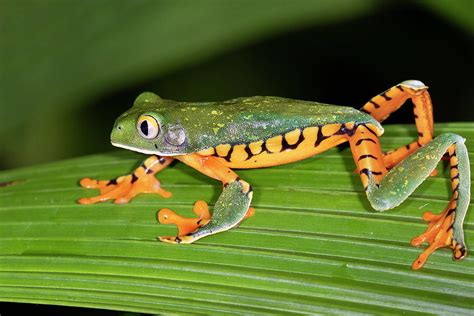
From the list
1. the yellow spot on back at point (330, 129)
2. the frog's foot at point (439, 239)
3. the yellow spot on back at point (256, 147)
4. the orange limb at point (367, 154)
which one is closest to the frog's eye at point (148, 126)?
the yellow spot on back at point (256, 147)

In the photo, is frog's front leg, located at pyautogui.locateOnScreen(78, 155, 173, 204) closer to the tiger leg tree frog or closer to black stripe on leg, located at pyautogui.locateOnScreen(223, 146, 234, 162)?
the tiger leg tree frog

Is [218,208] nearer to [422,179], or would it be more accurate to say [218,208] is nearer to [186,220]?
[186,220]

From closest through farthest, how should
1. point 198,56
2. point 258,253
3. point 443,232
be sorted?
point 443,232 → point 258,253 → point 198,56

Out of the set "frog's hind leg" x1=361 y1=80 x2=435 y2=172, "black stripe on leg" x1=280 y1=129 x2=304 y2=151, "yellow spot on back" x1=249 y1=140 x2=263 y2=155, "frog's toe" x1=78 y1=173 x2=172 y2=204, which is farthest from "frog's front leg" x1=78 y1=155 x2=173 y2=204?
"frog's hind leg" x1=361 y1=80 x2=435 y2=172

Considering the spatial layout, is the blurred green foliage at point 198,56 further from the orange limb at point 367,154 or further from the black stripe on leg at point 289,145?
the black stripe on leg at point 289,145

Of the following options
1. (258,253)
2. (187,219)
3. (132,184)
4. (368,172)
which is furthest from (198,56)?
(258,253)
